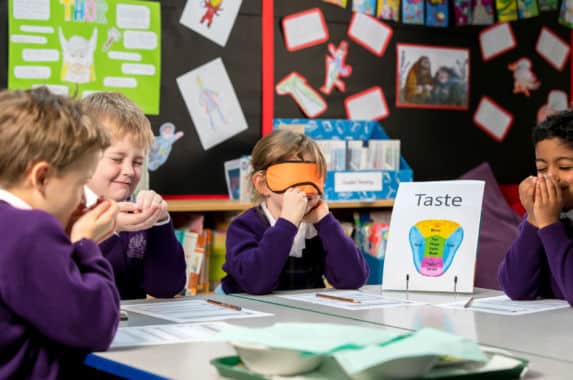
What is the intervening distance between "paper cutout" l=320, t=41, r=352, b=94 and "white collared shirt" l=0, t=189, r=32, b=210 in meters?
3.13

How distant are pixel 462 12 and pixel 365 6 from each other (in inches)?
24.9

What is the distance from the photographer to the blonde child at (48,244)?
140cm

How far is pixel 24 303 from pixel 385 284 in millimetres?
1199

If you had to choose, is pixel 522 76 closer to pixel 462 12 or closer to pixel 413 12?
pixel 462 12

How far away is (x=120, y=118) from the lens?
2242 millimetres

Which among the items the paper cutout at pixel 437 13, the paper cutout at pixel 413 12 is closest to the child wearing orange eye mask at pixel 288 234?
the paper cutout at pixel 413 12

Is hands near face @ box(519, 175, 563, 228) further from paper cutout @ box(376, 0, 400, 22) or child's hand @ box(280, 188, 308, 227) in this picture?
paper cutout @ box(376, 0, 400, 22)

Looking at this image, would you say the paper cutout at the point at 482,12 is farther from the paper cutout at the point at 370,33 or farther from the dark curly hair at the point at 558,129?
the dark curly hair at the point at 558,129

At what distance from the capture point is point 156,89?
13.2ft

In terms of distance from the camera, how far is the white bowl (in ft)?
3.72

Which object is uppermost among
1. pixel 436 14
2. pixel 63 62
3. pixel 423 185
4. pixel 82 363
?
Result: pixel 436 14

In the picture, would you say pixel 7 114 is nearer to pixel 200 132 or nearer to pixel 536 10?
pixel 200 132

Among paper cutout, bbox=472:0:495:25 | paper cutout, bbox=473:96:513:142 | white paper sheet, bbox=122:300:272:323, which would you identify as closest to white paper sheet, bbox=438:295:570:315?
white paper sheet, bbox=122:300:272:323

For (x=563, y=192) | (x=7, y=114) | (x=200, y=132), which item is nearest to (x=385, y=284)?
(x=563, y=192)
